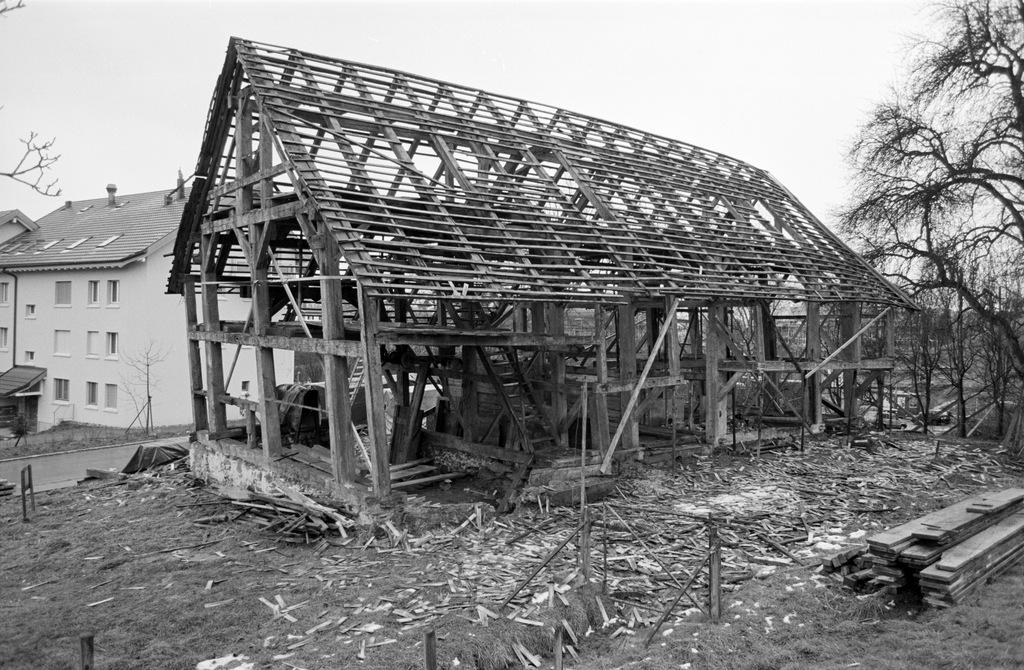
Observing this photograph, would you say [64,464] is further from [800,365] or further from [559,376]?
[800,365]

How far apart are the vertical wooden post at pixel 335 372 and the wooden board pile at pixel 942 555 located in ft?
21.9

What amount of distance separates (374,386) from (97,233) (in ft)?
93.1

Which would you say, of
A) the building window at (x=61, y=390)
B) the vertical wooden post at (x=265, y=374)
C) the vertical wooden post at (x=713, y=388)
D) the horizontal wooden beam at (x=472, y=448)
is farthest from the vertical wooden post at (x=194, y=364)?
the building window at (x=61, y=390)

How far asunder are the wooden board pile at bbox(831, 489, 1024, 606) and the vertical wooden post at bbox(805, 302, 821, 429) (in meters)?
8.30

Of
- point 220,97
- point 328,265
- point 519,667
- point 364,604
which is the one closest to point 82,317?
point 220,97

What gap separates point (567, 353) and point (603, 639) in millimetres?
6966

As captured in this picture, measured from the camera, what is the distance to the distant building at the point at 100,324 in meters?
28.1

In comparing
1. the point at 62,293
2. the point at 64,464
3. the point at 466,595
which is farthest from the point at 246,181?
the point at 62,293

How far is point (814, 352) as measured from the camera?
16719 millimetres

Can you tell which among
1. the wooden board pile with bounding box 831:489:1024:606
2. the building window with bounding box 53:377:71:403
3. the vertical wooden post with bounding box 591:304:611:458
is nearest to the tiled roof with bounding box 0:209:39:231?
the building window with bounding box 53:377:71:403

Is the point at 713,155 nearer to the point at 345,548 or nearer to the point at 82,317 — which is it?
the point at 345,548

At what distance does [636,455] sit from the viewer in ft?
43.4

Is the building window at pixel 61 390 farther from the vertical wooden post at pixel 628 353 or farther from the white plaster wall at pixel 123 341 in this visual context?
the vertical wooden post at pixel 628 353

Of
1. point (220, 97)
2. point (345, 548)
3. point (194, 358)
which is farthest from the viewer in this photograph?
point (194, 358)
